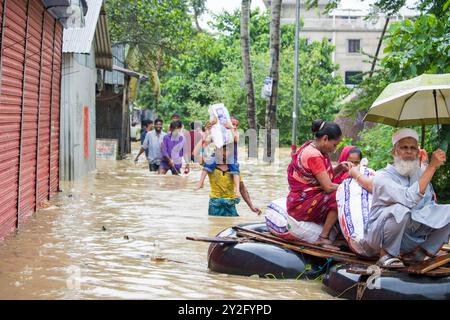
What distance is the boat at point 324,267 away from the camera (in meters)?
6.89

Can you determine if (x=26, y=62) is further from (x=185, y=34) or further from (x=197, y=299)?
(x=185, y=34)

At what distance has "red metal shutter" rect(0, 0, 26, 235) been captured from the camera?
10.3 metres

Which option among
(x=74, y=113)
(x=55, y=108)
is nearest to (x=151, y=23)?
(x=74, y=113)

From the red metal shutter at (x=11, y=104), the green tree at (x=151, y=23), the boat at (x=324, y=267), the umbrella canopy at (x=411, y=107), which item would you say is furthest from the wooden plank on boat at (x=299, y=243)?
the green tree at (x=151, y=23)

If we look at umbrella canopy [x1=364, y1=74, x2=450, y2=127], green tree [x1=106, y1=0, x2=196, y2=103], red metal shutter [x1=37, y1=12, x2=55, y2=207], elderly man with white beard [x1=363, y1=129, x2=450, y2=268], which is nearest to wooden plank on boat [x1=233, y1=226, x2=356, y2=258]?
elderly man with white beard [x1=363, y1=129, x2=450, y2=268]

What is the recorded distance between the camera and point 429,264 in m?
7.16

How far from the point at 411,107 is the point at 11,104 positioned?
537cm

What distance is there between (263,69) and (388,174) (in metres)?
35.1

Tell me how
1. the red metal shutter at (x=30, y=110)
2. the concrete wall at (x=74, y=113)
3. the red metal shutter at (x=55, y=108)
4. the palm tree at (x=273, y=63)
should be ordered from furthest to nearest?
1. the palm tree at (x=273, y=63)
2. the concrete wall at (x=74, y=113)
3. the red metal shutter at (x=55, y=108)
4. the red metal shutter at (x=30, y=110)

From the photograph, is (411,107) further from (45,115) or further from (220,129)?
(45,115)

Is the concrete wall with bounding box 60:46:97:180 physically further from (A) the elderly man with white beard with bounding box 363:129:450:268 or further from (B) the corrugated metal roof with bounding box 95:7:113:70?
(A) the elderly man with white beard with bounding box 363:129:450:268

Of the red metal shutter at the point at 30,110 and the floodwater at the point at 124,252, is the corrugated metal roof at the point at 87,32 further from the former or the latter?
the red metal shutter at the point at 30,110

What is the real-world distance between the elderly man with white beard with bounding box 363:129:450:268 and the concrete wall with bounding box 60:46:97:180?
1220 cm
